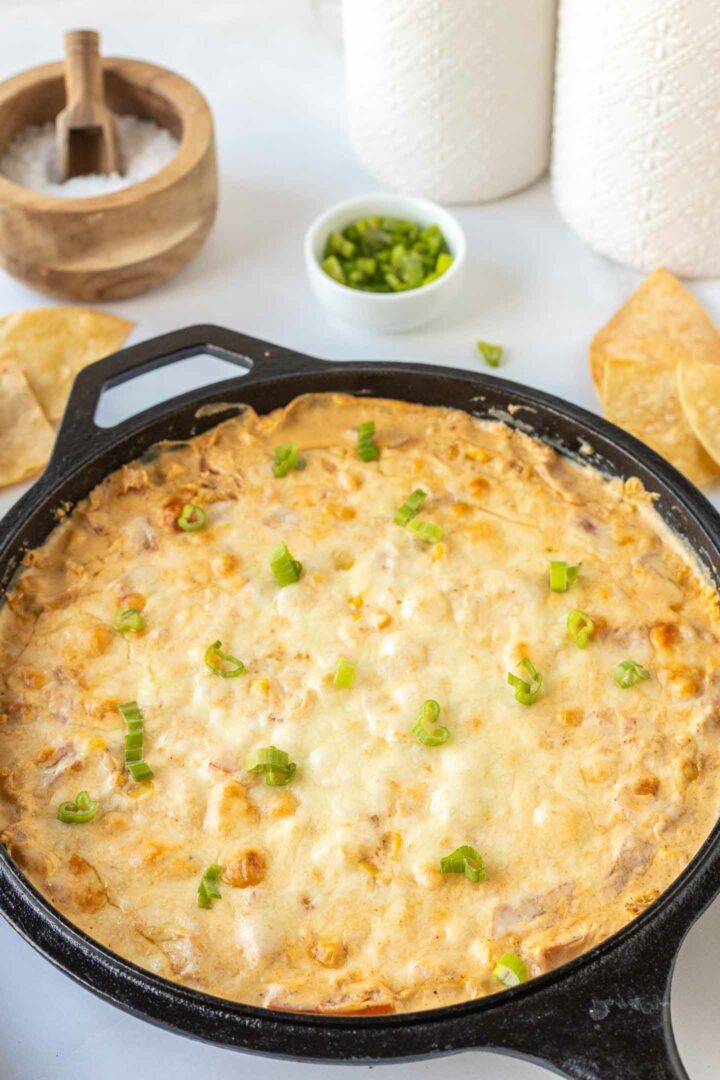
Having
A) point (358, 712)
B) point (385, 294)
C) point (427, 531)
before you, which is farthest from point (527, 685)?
point (385, 294)

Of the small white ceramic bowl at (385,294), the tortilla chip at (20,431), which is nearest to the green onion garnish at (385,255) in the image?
the small white ceramic bowl at (385,294)

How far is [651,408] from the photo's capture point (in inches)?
121

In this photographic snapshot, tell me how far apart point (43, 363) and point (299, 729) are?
1.33 metres

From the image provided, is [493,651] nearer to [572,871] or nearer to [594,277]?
[572,871]

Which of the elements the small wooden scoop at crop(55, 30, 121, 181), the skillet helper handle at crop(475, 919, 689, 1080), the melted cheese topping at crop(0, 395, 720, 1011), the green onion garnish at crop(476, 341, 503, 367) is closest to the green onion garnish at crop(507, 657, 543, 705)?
the melted cheese topping at crop(0, 395, 720, 1011)

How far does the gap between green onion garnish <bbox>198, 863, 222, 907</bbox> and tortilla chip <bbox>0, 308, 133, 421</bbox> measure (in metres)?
1.39

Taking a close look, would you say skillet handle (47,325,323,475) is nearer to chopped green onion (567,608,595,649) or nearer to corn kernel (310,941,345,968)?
chopped green onion (567,608,595,649)

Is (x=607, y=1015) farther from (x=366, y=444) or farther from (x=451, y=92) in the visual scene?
(x=451, y=92)

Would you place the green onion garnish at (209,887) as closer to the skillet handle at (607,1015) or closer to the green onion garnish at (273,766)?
the green onion garnish at (273,766)

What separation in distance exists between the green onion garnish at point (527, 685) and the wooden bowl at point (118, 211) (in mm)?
1590

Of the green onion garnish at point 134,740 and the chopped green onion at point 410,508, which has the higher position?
the chopped green onion at point 410,508

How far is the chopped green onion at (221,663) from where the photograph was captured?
8.19ft

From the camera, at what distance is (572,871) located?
2.24 metres

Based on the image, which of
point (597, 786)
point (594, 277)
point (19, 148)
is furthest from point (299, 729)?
point (19, 148)
